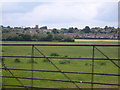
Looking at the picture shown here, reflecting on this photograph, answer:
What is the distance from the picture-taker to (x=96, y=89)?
5.42 meters

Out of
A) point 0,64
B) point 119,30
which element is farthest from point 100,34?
point 0,64

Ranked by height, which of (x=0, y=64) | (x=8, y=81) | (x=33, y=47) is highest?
(x=33, y=47)

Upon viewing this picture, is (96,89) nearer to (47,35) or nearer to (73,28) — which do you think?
(47,35)

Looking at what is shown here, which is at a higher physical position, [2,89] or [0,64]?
[0,64]

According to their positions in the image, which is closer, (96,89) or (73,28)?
(96,89)

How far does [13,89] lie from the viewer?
16.0 feet

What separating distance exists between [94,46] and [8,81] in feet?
13.3

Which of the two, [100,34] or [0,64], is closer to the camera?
[0,64]

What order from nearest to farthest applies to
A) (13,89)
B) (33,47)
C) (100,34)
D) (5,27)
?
(33,47) < (13,89) < (5,27) < (100,34)

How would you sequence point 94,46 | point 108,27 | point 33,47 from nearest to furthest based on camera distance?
1. point 94,46
2. point 33,47
3. point 108,27

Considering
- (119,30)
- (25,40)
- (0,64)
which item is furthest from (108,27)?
(0,64)

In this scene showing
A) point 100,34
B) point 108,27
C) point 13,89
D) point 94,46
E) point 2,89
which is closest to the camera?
point 94,46

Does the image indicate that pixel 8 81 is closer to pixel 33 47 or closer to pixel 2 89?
pixel 2 89

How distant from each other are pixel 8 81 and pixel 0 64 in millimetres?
2110
